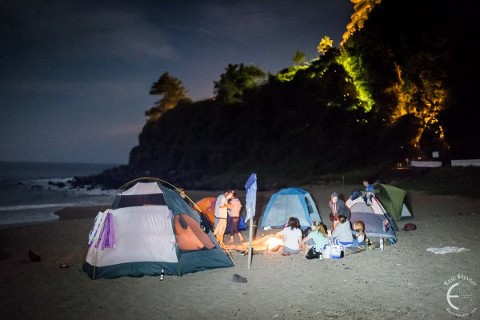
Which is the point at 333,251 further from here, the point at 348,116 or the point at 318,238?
the point at 348,116

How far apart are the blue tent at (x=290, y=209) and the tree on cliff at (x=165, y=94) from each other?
6869 cm

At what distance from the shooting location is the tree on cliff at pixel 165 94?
80.9 m

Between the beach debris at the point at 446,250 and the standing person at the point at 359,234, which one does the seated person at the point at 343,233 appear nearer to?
the standing person at the point at 359,234

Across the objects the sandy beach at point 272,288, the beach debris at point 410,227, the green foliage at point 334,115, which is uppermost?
the green foliage at point 334,115

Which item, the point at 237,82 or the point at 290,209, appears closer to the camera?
the point at 290,209

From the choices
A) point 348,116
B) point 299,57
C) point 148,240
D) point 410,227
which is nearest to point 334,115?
point 348,116

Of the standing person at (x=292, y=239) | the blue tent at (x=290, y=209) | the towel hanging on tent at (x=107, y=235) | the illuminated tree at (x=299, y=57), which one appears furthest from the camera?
the illuminated tree at (x=299, y=57)

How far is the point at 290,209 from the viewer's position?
1445cm

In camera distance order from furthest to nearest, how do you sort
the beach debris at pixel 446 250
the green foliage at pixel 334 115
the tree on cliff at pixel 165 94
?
the tree on cliff at pixel 165 94 < the green foliage at pixel 334 115 < the beach debris at pixel 446 250

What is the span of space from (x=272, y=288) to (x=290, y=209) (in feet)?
22.1

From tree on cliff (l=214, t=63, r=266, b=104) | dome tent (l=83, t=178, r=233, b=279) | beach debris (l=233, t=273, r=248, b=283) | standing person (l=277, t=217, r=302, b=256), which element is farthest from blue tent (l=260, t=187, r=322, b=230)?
tree on cliff (l=214, t=63, r=266, b=104)

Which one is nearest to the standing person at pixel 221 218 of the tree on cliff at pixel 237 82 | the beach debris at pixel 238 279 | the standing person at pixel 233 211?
the standing person at pixel 233 211

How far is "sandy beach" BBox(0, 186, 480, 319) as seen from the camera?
6.65 m

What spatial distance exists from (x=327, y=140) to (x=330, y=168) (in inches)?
242
